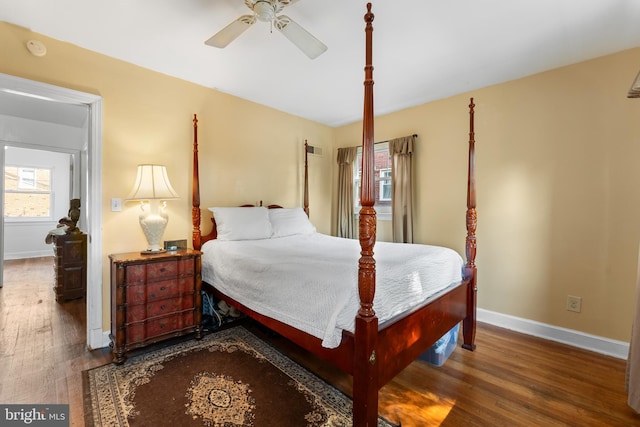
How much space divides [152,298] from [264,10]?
217cm

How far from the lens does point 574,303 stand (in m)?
2.51

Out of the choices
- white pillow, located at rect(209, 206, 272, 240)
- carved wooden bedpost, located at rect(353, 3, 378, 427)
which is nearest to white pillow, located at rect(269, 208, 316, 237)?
white pillow, located at rect(209, 206, 272, 240)

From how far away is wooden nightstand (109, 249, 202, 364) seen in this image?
212 cm

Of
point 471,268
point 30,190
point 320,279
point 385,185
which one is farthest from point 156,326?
point 30,190

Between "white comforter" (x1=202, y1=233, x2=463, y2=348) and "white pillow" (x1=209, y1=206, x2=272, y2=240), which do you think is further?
"white pillow" (x1=209, y1=206, x2=272, y2=240)

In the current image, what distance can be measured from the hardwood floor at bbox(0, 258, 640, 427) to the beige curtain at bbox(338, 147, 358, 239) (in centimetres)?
198

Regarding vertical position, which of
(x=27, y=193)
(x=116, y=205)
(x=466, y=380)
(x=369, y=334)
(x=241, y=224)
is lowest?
(x=466, y=380)

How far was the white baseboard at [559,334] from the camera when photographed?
2312mm

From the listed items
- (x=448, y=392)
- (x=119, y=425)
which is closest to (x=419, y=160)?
(x=448, y=392)

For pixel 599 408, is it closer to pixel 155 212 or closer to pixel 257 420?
pixel 257 420

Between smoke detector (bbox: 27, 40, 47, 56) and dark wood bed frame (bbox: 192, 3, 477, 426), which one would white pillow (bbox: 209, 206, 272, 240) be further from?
smoke detector (bbox: 27, 40, 47, 56)

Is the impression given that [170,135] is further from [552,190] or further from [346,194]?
[552,190]

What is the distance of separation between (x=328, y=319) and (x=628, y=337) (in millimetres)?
2563

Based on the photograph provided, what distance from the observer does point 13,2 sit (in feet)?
6.01
